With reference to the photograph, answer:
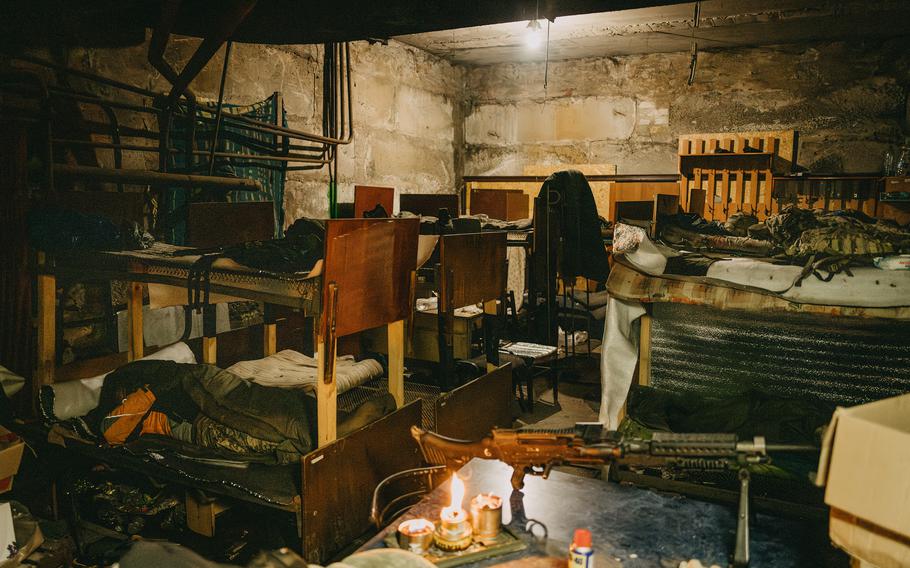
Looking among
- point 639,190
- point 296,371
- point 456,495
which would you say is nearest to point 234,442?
point 296,371

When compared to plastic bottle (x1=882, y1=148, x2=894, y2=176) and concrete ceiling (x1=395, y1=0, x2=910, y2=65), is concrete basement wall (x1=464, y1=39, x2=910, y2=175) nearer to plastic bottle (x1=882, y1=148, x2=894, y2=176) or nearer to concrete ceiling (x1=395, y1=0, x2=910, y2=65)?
plastic bottle (x1=882, y1=148, x2=894, y2=176)

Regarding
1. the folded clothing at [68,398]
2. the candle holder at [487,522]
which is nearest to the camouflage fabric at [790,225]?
the candle holder at [487,522]

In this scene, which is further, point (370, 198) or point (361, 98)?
point (361, 98)

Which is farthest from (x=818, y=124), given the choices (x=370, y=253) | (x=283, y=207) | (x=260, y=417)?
(x=260, y=417)

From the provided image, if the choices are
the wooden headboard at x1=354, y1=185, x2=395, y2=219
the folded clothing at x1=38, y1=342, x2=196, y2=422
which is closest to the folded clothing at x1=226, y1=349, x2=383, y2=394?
the folded clothing at x1=38, y1=342, x2=196, y2=422

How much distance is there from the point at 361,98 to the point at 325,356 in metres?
5.56

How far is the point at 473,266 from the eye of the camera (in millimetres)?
4082

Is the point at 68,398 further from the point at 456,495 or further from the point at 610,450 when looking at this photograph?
the point at 610,450

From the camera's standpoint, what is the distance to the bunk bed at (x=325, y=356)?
2.84m

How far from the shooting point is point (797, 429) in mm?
3033

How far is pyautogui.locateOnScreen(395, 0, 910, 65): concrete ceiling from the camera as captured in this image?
6.66 metres

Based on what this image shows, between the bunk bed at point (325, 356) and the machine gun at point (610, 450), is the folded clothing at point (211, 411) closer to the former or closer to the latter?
the bunk bed at point (325, 356)

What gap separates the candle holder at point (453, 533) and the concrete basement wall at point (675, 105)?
7.92 metres

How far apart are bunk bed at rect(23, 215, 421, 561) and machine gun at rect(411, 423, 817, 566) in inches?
40.2
